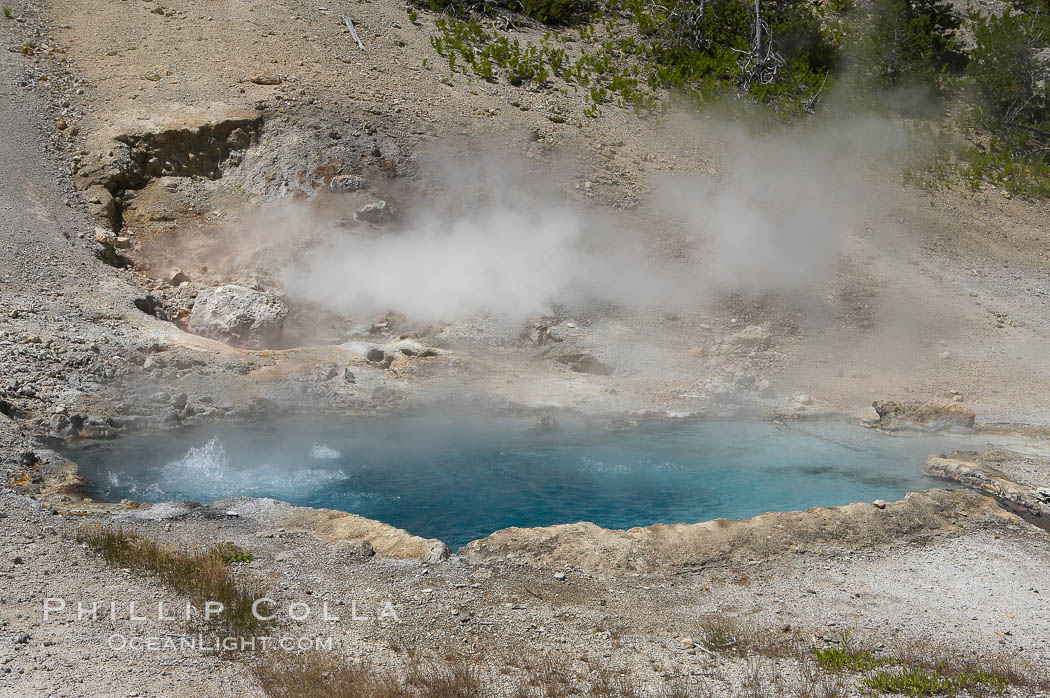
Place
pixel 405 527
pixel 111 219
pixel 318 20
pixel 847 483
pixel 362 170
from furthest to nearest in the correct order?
pixel 318 20
pixel 362 170
pixel 111 219
pixel 847 483
pixel 405 527

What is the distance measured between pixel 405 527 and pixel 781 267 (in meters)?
12.1

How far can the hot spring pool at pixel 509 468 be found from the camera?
9.91 meters

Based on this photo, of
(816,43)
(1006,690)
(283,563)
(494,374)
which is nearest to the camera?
(1006,690)

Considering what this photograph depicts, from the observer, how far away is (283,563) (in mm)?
7453

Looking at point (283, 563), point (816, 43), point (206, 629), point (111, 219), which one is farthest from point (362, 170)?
point (816, 43)

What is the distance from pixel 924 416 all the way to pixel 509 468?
678 cm

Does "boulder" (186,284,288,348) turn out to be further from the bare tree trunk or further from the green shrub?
the green shrub

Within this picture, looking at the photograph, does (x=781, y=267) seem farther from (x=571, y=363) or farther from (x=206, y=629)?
(x=206, y=629)

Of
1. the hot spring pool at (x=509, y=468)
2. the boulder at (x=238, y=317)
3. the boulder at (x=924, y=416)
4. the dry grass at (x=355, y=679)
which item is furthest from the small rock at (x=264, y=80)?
the dry grass at (x=355, y=679)

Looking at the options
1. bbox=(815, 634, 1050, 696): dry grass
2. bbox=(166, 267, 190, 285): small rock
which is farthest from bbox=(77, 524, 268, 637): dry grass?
bbox=(166, 267, 190, 285): small rock

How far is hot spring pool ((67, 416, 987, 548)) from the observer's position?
9.91 meters

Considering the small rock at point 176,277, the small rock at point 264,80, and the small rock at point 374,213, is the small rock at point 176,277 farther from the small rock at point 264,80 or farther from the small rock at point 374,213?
the small rock at point 264,80

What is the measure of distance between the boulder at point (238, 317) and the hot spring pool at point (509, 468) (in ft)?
11.1

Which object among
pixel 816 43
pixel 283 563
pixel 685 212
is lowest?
pixel 283 563
